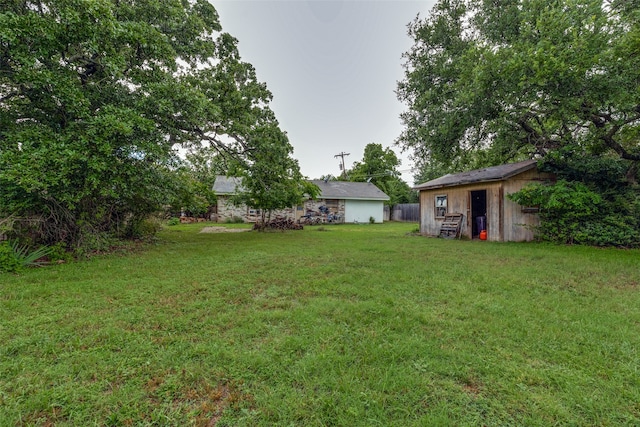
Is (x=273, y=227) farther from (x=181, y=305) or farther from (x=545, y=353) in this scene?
(x=545, y=353)

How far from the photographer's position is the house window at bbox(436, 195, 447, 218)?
11.4m

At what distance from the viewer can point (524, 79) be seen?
22.0 feet

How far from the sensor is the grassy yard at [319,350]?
1714 mm

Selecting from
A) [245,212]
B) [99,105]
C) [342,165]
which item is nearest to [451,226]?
[99,105]

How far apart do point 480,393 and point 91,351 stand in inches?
118

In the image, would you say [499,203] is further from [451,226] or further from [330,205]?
[330,205]

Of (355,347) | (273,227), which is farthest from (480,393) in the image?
(273,227)

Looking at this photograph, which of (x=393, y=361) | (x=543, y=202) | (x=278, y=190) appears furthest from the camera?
(x=278, y=190)

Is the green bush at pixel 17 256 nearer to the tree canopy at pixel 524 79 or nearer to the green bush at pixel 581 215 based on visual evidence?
the tree canopy at pixel 524 79

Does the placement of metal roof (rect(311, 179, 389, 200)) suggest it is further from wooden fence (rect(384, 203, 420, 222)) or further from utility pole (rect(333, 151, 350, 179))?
utility pole (rect(333, 151, 350, 179))

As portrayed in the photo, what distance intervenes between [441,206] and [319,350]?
34.7ft

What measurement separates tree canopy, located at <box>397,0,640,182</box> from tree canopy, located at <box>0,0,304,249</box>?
611cm

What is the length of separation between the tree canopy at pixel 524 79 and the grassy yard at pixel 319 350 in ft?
15.4

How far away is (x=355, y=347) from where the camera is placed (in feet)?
7.89
